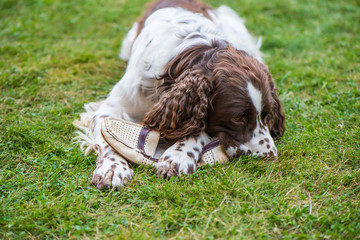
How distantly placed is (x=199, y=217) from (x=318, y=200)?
2.93 feet

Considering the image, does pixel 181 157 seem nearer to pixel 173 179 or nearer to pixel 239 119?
pixel 173 179

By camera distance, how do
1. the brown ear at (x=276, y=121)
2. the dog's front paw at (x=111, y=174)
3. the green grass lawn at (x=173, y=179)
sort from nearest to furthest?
the green grass lawn at (x=173, y=179) → the dog's front paw at (x=111, y=174) → the brown ear at (x=276, y=121)

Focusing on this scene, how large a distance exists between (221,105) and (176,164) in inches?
25.3

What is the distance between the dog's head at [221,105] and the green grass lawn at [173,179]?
0.21 m

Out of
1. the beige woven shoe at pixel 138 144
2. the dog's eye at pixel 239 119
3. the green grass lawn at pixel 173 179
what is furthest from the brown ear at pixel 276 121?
the beige woven shoe at pixel 138 144

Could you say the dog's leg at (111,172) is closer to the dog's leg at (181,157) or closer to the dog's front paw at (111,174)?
the dog's front paw at (111,174)

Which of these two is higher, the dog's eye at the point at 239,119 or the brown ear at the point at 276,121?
the dog's eye at the point at 239,119

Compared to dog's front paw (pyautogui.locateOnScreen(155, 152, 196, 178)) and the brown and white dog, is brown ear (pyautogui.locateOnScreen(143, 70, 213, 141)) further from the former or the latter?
dog's front paw (pyautogui.locateOnScreen(155, 152, 196, 178))

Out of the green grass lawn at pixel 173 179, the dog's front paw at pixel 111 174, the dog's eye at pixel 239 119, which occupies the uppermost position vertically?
the dog's eye at pixel 239 119

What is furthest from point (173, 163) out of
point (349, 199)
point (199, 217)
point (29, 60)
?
point (29, 60)

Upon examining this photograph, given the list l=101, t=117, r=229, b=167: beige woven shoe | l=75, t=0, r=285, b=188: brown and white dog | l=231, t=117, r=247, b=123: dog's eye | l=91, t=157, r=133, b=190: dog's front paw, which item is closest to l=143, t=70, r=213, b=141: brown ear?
l=75, t=0, r=285, b=188: brown and white dog

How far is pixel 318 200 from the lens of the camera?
2879 mm

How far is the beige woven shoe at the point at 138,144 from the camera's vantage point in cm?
326

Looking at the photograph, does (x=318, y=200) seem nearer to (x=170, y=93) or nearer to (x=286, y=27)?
(x=170, y=93)
